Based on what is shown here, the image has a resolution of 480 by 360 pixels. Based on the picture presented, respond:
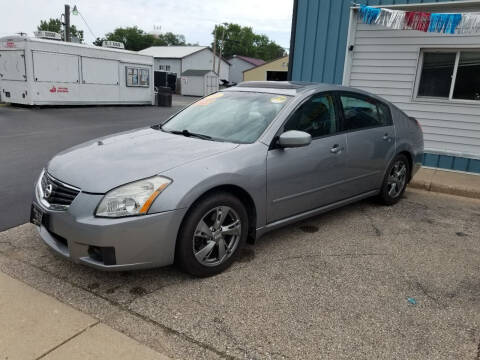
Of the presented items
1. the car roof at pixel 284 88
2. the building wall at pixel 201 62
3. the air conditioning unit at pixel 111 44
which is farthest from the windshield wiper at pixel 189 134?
the building wall at pixel 201 62

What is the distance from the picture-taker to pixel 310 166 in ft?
13.0

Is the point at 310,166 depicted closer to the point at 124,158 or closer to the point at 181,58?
the point at 124,158

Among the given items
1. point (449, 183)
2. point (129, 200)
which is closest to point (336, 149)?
point (129, 200)

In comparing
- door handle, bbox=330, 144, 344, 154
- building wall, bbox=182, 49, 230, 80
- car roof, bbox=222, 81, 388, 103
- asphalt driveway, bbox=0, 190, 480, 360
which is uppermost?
building wall, bbox=182, 49, 230, 80

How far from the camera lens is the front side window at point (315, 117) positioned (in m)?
3.93

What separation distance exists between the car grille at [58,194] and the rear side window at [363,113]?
2858 mm

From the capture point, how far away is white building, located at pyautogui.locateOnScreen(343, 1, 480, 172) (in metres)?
7.21

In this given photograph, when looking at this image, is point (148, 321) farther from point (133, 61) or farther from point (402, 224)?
point (133, 61)

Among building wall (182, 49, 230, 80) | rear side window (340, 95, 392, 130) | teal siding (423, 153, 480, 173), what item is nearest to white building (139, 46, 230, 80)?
building wall (182, 49, 230, 80)

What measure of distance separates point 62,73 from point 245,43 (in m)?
86.1

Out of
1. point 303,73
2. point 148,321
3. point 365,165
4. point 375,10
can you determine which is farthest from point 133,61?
point 148,321

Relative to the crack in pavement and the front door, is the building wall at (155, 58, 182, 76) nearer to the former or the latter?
the front door

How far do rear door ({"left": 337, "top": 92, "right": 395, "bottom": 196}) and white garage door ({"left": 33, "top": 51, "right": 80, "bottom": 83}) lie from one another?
48.8 feet

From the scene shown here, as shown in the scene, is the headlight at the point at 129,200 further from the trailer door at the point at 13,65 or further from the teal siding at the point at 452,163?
the trailer door at the point at 13,65
